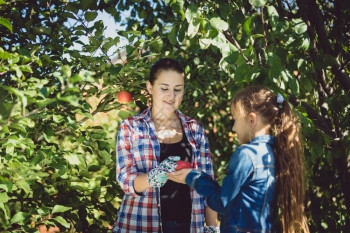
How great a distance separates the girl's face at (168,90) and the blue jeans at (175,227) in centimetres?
64

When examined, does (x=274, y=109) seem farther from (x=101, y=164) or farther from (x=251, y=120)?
(x=101, y=164)

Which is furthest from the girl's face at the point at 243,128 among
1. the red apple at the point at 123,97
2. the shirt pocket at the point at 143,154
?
the red apple at the point at 123,97

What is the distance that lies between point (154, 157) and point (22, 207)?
3.53 ft

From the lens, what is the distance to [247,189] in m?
1.82

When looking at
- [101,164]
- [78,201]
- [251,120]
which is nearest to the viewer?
[251,120]

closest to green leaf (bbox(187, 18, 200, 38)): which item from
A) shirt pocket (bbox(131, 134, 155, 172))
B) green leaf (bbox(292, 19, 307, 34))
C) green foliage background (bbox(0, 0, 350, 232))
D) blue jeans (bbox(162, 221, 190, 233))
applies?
green foliage background (bbox(0, 0, 350, 232))

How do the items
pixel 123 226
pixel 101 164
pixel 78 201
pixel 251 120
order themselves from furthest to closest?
pixel 101 164
pixel 78 201
pixel 123 226
pixel 251 120

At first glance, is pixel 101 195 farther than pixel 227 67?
Yes

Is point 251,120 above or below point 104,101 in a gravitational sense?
below

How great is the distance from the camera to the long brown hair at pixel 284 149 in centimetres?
188

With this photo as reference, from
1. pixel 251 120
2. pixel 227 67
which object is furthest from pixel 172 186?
pixel 227 67

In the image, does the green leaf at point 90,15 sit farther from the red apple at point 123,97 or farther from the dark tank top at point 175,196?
the dark tank top at point 175,196

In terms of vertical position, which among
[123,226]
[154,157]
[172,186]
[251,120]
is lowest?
[123,226]

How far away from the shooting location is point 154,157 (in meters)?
2.16
